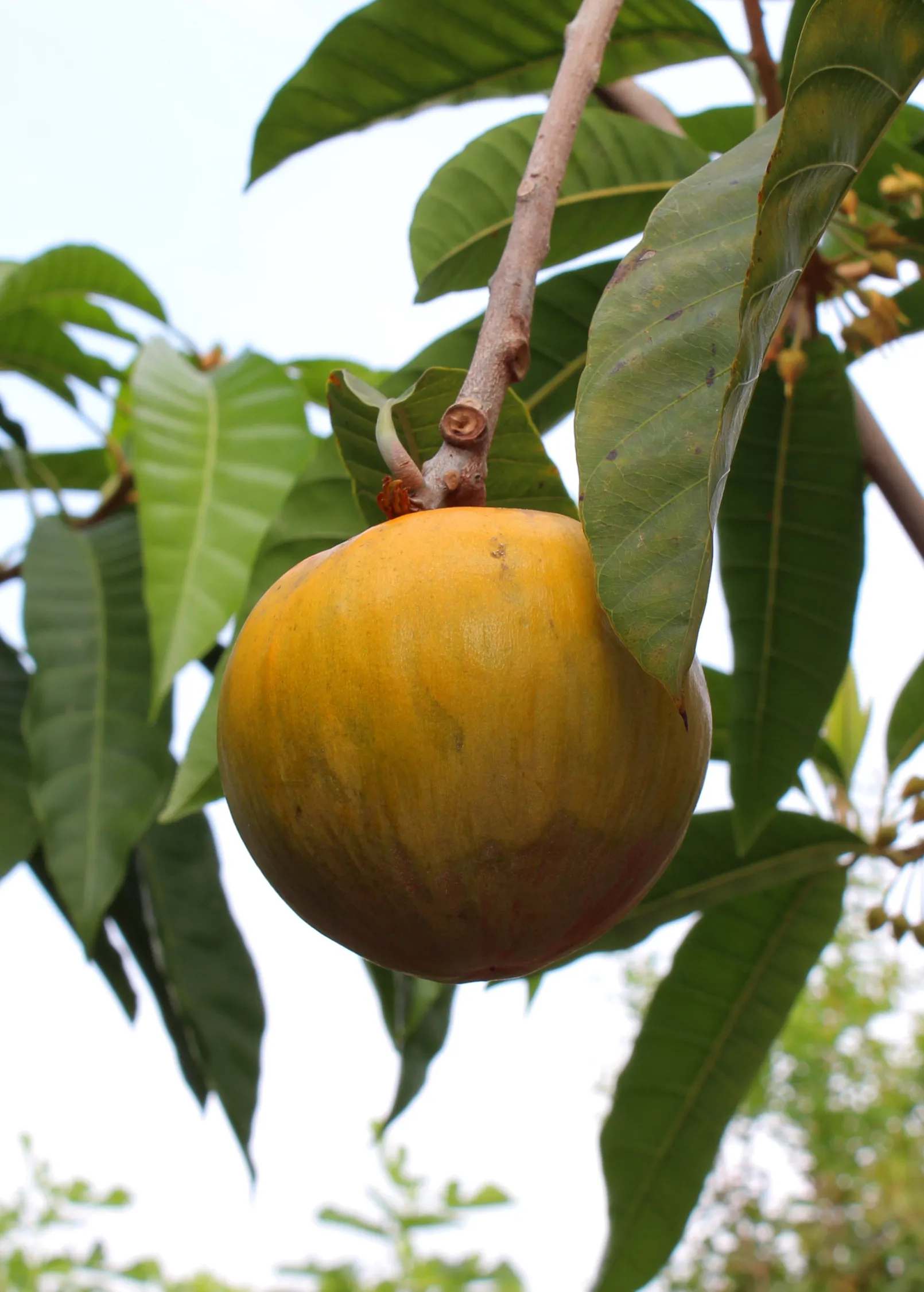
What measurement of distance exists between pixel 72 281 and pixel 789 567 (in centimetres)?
103

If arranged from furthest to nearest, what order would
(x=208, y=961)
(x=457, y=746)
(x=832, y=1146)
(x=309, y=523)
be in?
(x=832, y=1146)
(x=208, y=961)
(x=309, y=523)
(x=457, y=746)

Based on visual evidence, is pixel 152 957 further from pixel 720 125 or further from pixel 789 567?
pixel 720 125

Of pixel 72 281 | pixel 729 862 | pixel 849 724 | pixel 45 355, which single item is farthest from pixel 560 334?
pixel 45 355

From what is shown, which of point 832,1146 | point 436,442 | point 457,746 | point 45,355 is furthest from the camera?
point 832,1146

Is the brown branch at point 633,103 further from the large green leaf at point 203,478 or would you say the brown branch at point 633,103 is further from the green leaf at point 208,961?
the green leaf at point 208,961

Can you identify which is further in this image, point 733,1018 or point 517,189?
point 733,1018

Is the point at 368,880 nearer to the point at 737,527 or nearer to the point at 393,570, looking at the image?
the point at 393,570

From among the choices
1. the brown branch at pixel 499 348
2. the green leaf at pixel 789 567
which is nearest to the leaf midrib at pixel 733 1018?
the green leaf at pixel 789 567

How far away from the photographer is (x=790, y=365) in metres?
0.90

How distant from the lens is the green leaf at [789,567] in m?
0.96

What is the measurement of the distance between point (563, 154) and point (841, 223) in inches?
22.1

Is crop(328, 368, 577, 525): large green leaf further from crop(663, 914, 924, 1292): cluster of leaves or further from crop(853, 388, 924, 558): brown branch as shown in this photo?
crop(663, 914, 924, 1292): cluster of leaves

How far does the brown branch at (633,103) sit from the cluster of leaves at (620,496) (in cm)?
2

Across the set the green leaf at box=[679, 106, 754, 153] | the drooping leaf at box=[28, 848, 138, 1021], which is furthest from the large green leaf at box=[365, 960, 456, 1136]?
the green leaf at box=[679, 106, 754, 153]
